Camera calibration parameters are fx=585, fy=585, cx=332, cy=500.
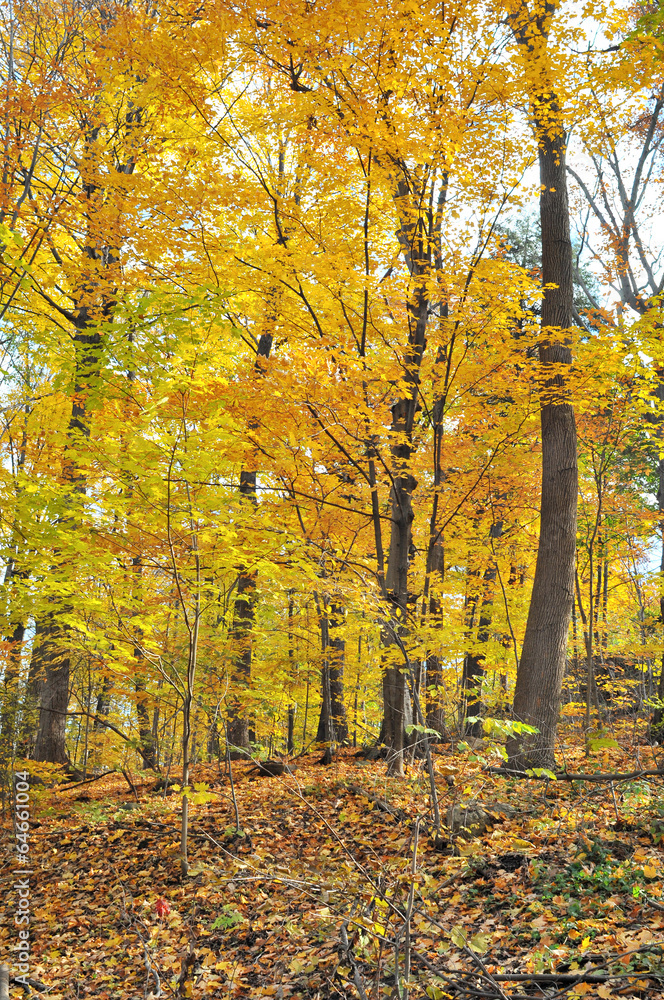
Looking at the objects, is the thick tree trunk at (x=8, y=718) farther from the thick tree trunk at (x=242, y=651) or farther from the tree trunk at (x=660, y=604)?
the tree trunk at (x=660, y=604)

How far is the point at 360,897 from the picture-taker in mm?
2988

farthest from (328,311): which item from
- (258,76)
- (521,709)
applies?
(521,709)

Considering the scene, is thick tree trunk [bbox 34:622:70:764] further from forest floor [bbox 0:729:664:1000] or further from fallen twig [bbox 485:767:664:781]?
fallen twig [bbox 485:767:664:781]

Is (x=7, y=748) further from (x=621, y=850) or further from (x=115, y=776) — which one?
(x=621, y=850)

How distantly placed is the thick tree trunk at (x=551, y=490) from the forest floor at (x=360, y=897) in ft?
2.47

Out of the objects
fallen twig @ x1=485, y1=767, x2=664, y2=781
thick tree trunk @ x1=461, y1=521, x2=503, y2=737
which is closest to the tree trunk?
fallen twig @ x1=485, y1=767, x2=664, y2=781

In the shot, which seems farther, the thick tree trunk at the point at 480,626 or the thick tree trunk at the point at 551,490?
the thick tree trunk at the point at 480,626

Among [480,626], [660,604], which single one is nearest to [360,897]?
[660,604]

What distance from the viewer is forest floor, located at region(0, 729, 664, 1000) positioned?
284 centimetres

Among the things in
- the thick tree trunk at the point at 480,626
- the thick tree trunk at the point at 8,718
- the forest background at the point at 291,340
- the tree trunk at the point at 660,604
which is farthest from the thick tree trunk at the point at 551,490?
the thick tree trunk at the point at 8,718

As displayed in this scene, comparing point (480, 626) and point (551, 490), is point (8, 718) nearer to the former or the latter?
point (551, 490)

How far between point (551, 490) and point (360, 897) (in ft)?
17.1

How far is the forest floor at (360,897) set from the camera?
9.32ft

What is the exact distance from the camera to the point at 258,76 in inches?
342
